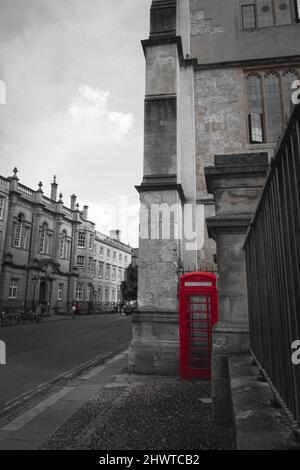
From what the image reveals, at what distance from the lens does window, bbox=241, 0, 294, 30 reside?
12.9 m

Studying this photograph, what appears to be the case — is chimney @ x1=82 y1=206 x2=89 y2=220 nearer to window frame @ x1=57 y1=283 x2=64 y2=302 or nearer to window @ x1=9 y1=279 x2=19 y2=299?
window frame @ x1=57 y1=283 x2=64 y2=302

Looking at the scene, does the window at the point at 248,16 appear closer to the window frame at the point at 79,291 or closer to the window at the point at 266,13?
the window at the point at 266,13

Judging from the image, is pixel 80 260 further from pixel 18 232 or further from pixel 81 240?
pixel 18 232

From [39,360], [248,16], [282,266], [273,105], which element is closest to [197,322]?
[39,360]

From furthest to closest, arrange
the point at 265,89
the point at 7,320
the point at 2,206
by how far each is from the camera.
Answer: the point at 2,206 < the point at 7,320 < the point at 265,89

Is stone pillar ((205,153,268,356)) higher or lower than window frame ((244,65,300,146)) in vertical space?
lower

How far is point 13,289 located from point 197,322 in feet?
101

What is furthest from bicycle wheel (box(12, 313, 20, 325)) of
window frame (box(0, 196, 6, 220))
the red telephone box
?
the red telephone box

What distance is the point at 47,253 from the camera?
40.4 meters

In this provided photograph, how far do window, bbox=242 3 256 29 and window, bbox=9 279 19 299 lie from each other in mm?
30055

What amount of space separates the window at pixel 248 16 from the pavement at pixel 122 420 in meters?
13.1

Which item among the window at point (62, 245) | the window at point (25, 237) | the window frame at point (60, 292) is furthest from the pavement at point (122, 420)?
the window at point (62, 245)

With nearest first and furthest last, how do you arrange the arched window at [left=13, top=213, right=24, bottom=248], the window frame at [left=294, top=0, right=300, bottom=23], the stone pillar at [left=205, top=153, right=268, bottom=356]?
the stone pillar at [left=205, top=153, right=268, bottom=356]
the window frame at [left=294, top=0, right=300, bottom=23]
the arched window at [left=13, top=213, right=24, bottom=248]

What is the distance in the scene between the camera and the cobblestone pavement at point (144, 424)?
3.63 meters
